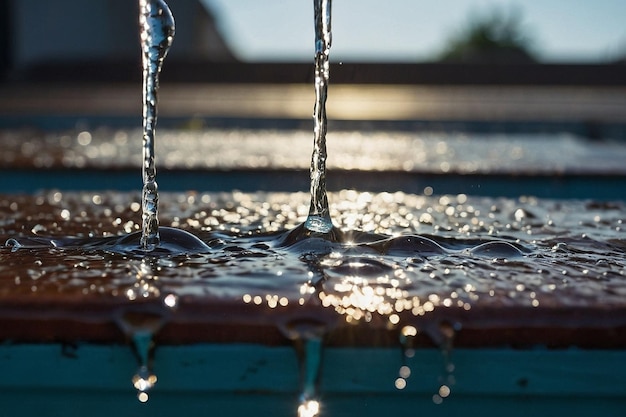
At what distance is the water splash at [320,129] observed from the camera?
1048 mm

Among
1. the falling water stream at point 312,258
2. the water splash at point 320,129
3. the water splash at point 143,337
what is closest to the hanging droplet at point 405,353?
the falling water stream at point 312,258

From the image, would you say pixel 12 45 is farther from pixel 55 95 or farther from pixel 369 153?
pixel 369 153

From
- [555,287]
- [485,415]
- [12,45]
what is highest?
[12,45]

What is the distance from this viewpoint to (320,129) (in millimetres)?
1100

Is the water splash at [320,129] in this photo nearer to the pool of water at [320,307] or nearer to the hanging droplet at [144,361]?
the pool of water at [320,307]

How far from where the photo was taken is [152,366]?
69cm

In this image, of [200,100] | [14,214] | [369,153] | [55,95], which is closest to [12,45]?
[55,95]

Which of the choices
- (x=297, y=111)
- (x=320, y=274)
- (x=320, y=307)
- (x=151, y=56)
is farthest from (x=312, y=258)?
(x=297, y=111)

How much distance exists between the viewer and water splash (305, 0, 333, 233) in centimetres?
105

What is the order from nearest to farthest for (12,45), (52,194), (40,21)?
1. (52,194)
2. (12,45)
3. (40,21)

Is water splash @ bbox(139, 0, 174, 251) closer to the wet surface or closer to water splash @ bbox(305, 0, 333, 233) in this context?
the wet surface

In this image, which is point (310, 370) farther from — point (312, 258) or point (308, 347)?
point (312, 258)

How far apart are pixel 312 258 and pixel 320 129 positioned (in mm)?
258

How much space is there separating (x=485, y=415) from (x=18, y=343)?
40cm
